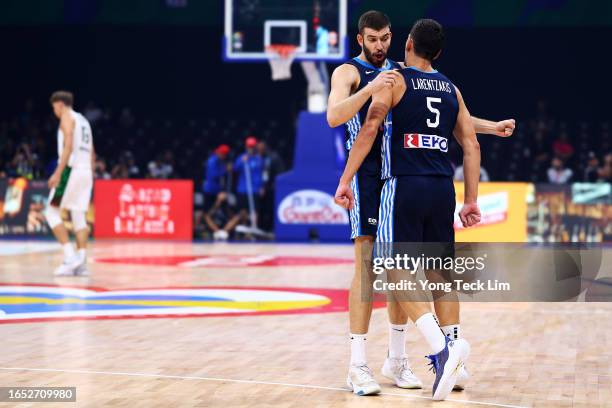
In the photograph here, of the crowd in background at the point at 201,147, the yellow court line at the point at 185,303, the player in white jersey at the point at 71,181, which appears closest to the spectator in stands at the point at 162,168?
the crowd in background at the point at 201,147

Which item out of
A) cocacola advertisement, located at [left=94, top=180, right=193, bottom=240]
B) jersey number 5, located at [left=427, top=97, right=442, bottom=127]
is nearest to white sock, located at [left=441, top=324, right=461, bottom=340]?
jersey number 5, located at [left=427, top=97, right=442, bottom=127]

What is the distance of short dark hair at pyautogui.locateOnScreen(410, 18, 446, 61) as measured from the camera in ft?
17.6

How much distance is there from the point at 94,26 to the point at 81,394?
74.3ft

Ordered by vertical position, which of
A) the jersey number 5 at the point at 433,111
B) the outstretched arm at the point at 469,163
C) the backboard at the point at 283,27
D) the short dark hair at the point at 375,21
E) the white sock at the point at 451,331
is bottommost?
the white sock at the point at 451,331

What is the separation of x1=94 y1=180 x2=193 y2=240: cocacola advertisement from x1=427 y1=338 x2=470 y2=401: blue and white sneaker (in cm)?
1438

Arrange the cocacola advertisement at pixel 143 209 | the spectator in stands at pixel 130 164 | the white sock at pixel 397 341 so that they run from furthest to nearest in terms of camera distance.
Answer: the spectator in stands at pixel 130 164, the cocacola advertisement at pixel 143 209, the white sock at pixel 397 341

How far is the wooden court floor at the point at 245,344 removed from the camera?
5305mm

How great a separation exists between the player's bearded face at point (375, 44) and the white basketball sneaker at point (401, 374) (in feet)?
5.07

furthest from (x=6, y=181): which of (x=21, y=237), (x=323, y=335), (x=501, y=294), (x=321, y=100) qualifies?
(x=323, y=335)

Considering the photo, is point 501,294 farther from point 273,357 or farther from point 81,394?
point 81,394

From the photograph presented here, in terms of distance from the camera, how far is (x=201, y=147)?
25.6 meters

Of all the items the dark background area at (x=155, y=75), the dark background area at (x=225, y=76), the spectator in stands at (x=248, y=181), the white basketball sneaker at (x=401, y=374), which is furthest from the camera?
the dark background area at (x=155, y=75)

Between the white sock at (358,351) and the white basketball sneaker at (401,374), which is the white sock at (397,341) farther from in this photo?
the white sock at (358,351)

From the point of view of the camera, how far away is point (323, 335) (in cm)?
748
